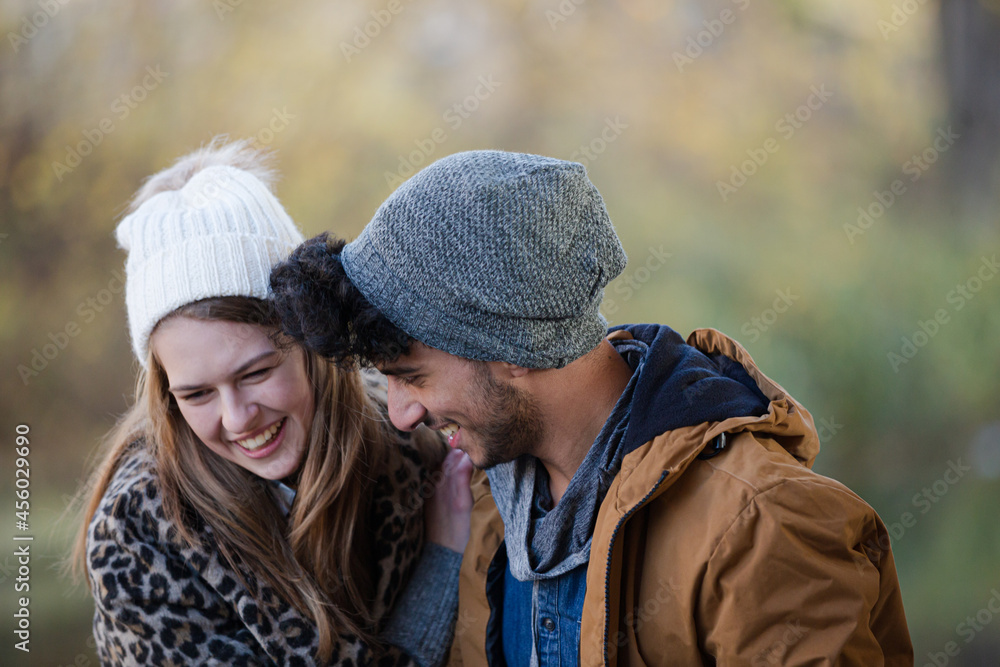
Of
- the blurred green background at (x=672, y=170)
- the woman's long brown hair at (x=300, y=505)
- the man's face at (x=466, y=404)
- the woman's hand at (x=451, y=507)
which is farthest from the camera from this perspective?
the blurred green background at (x=672, y=170)

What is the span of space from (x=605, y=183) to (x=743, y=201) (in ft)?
1.95

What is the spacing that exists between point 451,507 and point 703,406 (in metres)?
0.87

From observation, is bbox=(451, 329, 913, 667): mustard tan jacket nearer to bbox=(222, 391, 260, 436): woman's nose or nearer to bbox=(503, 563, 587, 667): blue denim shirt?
bbox=(503, 563, 587, 667): blue denim shirt

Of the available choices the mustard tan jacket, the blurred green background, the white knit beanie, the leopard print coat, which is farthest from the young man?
the blurred green background

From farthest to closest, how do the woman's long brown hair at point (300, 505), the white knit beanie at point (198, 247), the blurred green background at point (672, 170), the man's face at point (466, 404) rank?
1. the blurred green background at point (672, 170)
2. the woman's long brown hair at point (300, 505)
3. the white knit beanie at point (198, 247)
4. the man's face at point (466, 404)

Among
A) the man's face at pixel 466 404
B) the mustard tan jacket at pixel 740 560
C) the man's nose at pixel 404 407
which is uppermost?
the mustard tan jacket at pixel 740 560

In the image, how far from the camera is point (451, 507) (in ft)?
6.28

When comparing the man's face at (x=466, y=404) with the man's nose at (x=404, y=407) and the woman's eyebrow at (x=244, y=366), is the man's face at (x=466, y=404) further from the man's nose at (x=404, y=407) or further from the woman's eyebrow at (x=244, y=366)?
the woman's eyebrow at (x=244, y=366)

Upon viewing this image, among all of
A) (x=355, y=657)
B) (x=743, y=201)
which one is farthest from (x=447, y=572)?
(x=743, y=201)

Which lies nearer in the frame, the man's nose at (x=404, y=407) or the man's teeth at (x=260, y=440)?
the man's nose at (x=404, y=407)

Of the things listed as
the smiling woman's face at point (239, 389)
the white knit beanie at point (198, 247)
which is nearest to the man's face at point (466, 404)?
the smiling woman's face at point (239, 389)

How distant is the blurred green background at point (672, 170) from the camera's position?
2.83 metres

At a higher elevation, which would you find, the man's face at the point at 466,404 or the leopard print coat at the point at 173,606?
the man's face at the point at 466,404

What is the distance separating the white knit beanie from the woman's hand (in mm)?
693
